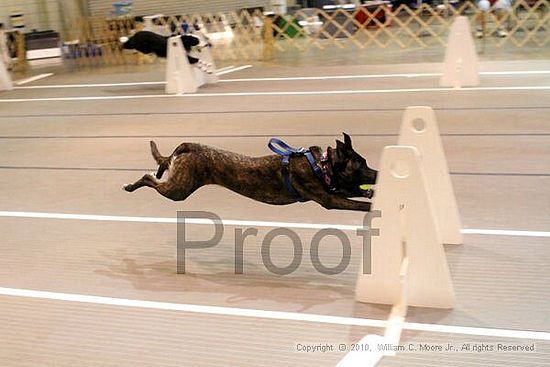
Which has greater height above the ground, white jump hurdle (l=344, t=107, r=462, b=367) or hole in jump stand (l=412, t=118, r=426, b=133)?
hole in jump stand (l=412, t=118, r=426, b=133)

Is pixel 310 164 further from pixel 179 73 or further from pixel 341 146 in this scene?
pixel 179 73

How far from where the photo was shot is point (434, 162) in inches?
108

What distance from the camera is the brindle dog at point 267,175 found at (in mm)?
2369

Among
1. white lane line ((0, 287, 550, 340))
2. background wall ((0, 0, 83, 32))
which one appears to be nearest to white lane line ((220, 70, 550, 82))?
white lane line ((0, 287, 550, 340))

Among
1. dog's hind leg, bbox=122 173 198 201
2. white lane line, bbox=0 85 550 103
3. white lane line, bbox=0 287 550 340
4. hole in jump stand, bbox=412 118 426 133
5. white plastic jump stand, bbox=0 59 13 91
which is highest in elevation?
hole in jump stand, bbox=412 118 426 133

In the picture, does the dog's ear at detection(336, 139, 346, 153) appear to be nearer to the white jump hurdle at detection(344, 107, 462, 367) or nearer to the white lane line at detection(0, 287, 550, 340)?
the white jump hurdle at detection(344, 107, 462, 367)

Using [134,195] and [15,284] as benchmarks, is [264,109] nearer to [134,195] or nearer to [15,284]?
[134,195]

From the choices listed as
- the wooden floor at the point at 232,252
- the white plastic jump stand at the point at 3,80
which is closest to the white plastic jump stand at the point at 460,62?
the wooden floor at the point at 232,252

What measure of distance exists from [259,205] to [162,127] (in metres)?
2.52

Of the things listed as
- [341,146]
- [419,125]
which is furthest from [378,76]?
[341,146]

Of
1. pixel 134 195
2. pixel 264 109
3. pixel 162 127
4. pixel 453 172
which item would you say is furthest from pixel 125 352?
pixel 264 109

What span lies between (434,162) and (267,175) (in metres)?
0.77

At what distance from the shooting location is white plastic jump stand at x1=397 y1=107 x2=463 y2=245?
2.67m

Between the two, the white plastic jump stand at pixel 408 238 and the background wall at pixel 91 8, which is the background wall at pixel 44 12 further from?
the white plastic jump stand at pixel 408 238
